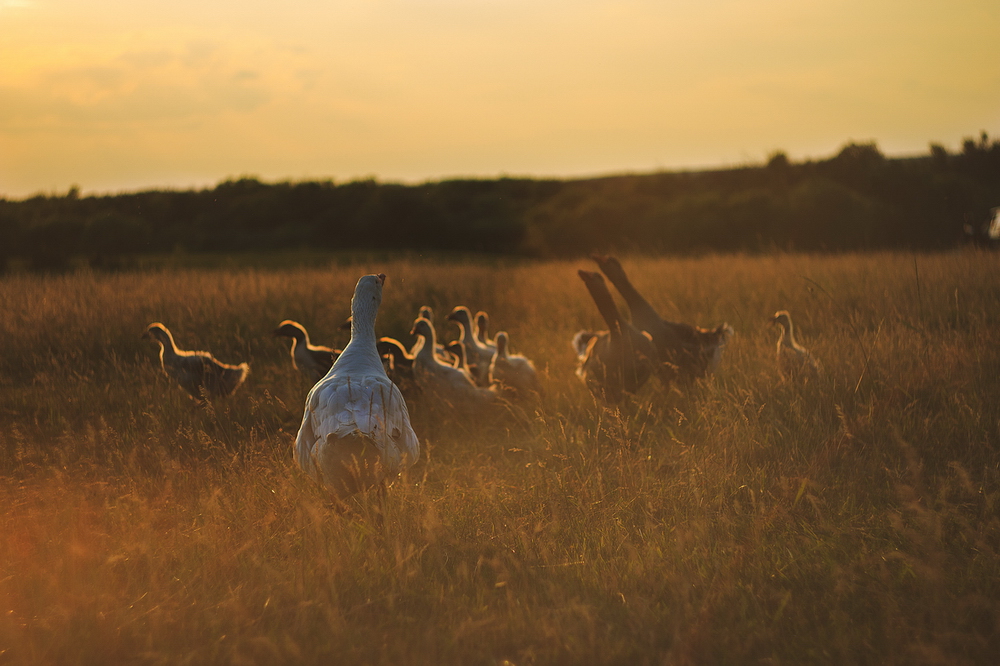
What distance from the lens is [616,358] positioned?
6.92 m

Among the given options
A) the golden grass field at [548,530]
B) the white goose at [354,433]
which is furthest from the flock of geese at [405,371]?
the golden grass field at [548,530]

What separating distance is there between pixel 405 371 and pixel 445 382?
0.80 m

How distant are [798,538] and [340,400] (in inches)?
105

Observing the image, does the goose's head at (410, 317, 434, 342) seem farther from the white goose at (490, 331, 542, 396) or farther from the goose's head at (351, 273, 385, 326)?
the goose's head at (351, 273, 385, 326)

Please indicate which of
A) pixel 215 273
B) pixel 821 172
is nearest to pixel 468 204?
pixel 821 172

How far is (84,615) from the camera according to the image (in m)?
3.09

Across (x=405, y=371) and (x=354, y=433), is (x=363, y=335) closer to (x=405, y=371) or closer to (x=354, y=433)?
(x=354, y=433)

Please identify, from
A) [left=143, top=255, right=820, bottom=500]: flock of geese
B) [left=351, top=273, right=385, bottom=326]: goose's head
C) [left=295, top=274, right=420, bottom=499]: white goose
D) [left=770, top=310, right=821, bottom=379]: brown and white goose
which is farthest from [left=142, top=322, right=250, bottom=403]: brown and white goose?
[left=770, top=310, right=821, bottom=379]: brown and white goose

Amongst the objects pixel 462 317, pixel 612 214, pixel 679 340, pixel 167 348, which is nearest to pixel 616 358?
pixel 679 340

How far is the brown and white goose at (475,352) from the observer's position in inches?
361

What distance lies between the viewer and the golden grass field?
2.93m

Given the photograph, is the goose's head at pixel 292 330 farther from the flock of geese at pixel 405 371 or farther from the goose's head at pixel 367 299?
the goose's head at pixel 367 299

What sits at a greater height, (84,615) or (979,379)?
(979,379)

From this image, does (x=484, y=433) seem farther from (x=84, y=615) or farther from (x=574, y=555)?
(x=84, y=615)
